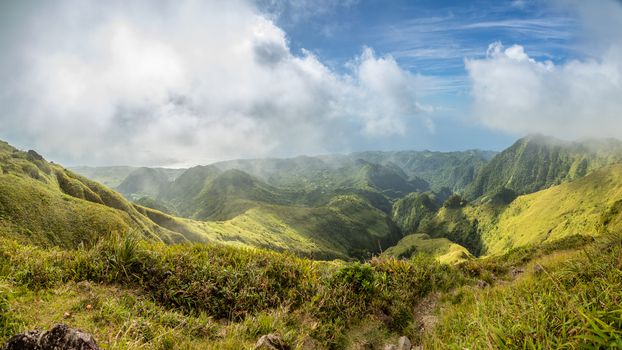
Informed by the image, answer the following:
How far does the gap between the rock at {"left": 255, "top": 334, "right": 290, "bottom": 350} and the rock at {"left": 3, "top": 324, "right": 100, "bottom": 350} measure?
260 cm

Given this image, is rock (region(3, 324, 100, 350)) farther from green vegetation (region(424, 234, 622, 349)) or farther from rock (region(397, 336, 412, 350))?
rock (region(397, 336, 412, 350))

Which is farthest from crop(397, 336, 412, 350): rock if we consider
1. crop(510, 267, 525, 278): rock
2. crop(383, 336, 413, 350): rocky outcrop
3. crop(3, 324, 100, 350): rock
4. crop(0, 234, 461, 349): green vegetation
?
crop(510, 267, 525, 278): rock

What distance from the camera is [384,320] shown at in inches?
326

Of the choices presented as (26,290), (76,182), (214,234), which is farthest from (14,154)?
(26,290)

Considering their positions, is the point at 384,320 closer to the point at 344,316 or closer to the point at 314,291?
the point at 344,316

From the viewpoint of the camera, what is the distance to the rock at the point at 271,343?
562cm

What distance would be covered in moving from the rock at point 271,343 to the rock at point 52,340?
8.53ft

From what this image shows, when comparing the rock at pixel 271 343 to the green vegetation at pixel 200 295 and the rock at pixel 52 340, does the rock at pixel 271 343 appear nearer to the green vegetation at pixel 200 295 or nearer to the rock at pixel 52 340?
the green vegetation at pixel 200 295

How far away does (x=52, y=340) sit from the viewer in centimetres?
396

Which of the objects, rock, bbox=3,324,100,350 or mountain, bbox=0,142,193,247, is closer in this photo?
rock, bbox=3,324,100,350

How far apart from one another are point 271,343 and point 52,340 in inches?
132

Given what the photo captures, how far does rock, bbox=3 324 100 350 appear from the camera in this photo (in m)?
3.87

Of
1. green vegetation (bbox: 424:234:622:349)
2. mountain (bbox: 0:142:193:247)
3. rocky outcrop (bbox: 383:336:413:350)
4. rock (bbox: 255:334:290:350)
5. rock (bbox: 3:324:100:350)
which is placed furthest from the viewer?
mountain (bbox: 0:142:193:247)

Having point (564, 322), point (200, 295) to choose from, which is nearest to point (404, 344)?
point (564, 322)
